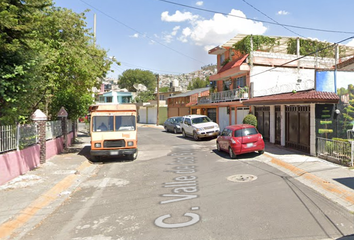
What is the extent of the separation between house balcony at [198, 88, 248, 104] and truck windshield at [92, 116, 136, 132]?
1242 cm

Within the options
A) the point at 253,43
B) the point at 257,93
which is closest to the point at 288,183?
the point at 257,93

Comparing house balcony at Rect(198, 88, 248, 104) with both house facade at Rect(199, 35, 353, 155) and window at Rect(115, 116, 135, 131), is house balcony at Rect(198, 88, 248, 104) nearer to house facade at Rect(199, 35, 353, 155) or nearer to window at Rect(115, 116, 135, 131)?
house facade at Rect(199, 35, 353, 155)

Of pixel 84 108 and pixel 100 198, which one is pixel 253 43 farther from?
pixel 100 198

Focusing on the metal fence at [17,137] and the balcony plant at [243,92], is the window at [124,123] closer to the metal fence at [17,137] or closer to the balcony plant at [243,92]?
the metal fence at [17,137]

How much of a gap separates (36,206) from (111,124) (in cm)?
677

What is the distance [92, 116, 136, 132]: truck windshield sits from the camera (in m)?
13.3

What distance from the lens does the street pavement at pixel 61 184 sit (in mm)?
6203

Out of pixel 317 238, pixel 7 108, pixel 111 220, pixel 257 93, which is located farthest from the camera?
pixel 257 93

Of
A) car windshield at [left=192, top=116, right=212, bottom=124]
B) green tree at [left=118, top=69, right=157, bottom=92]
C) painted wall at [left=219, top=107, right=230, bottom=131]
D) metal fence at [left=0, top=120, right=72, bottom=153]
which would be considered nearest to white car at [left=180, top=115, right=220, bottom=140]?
car windshield at [left=192, top=116, right=212, bottom=124]

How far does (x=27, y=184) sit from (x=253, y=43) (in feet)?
68.6

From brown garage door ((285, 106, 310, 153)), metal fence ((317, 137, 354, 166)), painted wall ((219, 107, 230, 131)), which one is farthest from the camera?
painted wall ((219, 107, 230, 131))

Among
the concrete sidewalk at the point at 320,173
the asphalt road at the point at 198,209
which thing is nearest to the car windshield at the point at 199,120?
the concrete sidewalk at the point at 320,173

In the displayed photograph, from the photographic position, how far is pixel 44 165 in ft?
38.5

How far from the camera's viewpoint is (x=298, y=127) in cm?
1440
